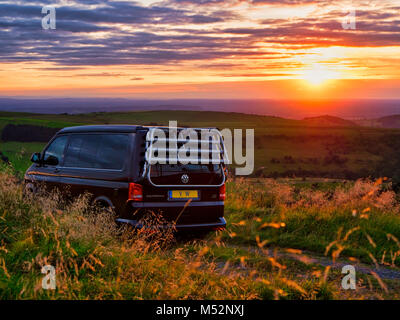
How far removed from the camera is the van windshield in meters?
7.99

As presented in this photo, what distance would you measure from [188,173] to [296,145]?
66.6 metres

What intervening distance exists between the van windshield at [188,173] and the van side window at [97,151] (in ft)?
2.16

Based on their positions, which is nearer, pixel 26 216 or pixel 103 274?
pixel 103 274

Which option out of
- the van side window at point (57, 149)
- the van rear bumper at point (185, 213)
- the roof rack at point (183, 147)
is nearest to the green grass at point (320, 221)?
the van rear bumper at point (185, 213)

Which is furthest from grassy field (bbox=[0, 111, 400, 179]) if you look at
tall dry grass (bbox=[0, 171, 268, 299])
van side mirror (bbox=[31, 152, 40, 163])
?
tall dry grass (bbox=[0, 171, 268, 299])

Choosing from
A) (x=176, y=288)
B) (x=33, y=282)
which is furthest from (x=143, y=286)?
(x=33, y=282)

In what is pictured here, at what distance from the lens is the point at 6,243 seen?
21.3 ft

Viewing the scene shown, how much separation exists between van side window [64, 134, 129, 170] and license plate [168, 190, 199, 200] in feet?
3.32

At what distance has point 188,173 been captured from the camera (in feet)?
27.3

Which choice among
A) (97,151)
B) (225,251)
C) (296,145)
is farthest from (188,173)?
(296,145)

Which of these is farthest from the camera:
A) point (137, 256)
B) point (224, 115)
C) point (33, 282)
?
point (224, 115)
